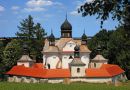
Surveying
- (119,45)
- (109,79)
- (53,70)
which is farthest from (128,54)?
(53,70)

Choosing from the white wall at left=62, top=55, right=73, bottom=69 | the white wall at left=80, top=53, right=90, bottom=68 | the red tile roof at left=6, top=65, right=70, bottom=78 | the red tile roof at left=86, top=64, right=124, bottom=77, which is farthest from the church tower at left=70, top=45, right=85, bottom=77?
the white wall at left=80, top=53, right=90, bottom=68

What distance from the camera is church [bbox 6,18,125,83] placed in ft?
239

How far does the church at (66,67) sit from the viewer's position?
72938 mm

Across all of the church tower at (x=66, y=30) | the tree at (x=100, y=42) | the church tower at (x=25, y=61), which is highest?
the church tower at (x=66, y=30)

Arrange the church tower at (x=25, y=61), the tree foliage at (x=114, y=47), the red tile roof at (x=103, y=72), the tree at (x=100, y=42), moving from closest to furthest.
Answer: the red tile roof at (x=103, y=72)
the church tower at (x=25, y=61)
the tree foliage at (x=114, y=47)
the tree at (x=100, y=42)

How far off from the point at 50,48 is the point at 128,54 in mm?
15360

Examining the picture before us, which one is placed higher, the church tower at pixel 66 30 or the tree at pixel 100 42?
the church tower at pixel 66 30

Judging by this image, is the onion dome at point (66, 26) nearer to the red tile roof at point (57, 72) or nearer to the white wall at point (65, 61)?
the white wall at point (65, 61)

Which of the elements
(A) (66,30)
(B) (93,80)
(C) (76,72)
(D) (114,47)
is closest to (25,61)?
(A) (66,30)

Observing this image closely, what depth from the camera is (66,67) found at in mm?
78562

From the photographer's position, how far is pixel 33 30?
110 meters

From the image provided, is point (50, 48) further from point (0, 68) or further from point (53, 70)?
point (0, 68)

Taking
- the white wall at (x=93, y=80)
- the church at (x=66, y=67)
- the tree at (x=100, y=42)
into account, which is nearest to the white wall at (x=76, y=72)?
the church at (x=66, y=67)

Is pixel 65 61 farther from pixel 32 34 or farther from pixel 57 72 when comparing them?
pixel 32 34
